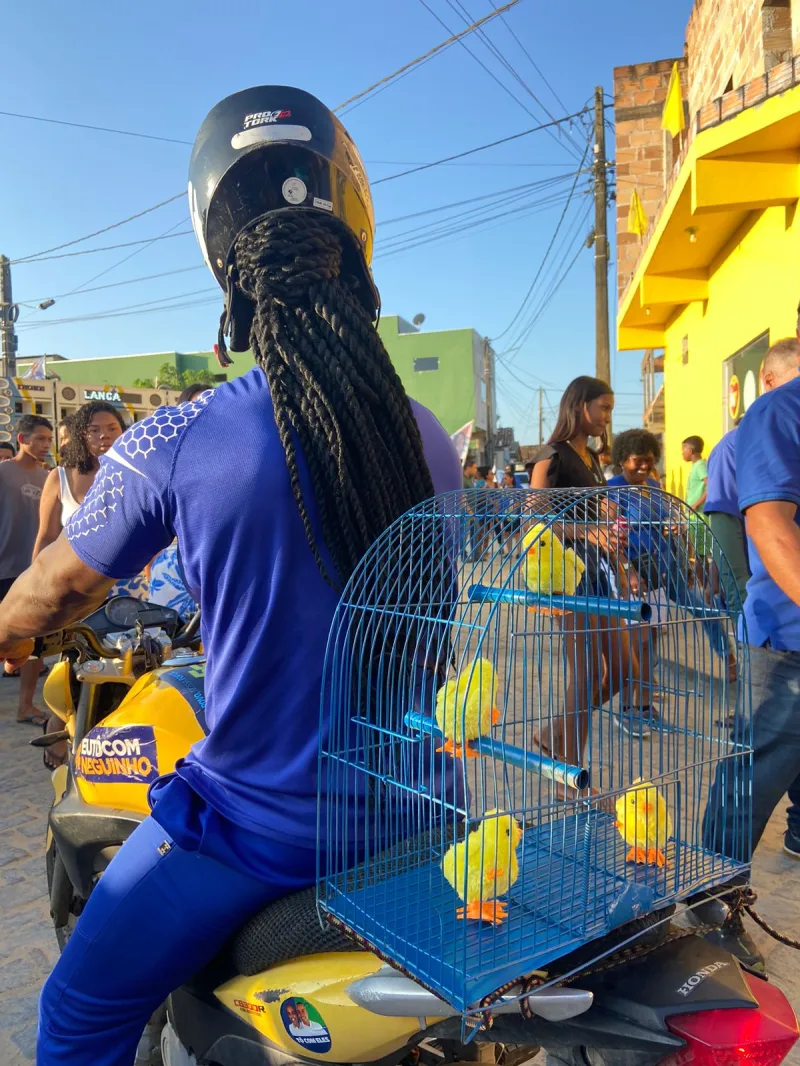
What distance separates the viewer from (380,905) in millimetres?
1141

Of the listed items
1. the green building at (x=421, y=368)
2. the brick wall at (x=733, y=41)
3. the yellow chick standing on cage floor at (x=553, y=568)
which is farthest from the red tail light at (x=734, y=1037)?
the green building at (x=421, y=368)

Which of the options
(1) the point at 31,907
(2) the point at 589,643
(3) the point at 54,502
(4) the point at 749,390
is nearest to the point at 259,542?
(2) the point at 589,643

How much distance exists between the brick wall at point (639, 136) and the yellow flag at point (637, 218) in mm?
275

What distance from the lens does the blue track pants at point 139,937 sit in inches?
48.3

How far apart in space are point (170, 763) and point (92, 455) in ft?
11.2

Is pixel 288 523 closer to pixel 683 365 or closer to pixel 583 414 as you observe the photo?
pixel 583 414

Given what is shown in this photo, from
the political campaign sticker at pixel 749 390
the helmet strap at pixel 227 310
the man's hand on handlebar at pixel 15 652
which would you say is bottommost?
the man's hand on handlebar at pixel 15 652

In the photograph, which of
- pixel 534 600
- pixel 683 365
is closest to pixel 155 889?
pixel 534 600

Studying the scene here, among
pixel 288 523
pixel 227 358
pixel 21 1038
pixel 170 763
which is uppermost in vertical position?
pixel 227 358

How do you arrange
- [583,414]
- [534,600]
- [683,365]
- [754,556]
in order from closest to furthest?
[534,600], [754,556], [583,414], [683,365]

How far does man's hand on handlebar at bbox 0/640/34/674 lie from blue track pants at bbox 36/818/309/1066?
1.69 ft

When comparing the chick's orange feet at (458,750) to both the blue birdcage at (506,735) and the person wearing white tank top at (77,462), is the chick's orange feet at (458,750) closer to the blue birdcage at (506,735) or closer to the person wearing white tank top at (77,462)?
the blue birdcage at (506,735)

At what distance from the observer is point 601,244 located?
14.0 metres

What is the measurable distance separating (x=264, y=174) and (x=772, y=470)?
1652 mm
